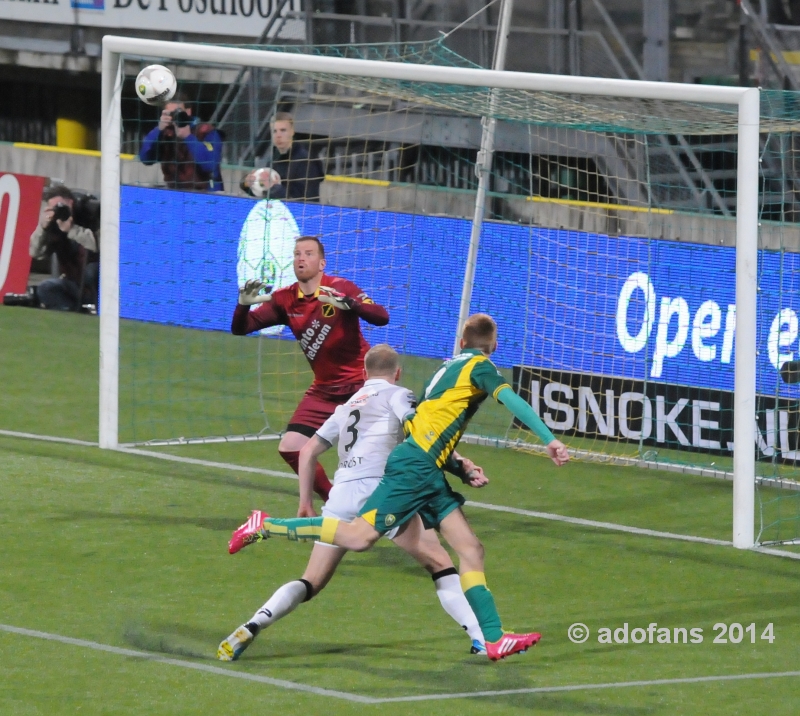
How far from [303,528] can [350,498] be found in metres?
0.33

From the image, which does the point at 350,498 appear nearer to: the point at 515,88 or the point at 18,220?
the point at 515,88

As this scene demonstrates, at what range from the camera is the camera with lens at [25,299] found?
18.8 m

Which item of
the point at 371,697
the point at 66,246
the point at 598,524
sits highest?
the point at 66,246

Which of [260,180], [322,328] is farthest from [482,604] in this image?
[260,180]

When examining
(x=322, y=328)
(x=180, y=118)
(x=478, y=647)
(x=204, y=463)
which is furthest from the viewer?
(x=180, y=118)

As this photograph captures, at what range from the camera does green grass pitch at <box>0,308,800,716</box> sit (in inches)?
266

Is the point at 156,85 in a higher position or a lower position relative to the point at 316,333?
A: higher

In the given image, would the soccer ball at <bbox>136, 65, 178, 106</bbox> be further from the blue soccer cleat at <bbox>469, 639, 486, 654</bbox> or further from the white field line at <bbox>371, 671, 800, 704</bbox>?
the white field line at <bbox>371, 671, 800, 704</bbox>

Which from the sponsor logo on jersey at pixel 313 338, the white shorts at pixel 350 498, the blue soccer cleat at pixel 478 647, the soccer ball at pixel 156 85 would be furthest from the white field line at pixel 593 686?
the soccer ball at pixel 156 85

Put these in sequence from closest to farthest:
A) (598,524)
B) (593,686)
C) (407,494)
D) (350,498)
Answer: (593,686)
(407,494)
(350,498)
(598,524)

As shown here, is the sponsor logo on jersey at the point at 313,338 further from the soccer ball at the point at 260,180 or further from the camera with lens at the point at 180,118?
the camera with lens at the point at 180,118

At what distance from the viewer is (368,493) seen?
24.5ft

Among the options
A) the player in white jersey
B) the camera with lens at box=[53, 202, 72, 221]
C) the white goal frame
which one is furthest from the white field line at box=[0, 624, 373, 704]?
the camera with lens at box=[53, 202, 72, 221]

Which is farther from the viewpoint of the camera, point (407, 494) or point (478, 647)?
point (478, 647)
